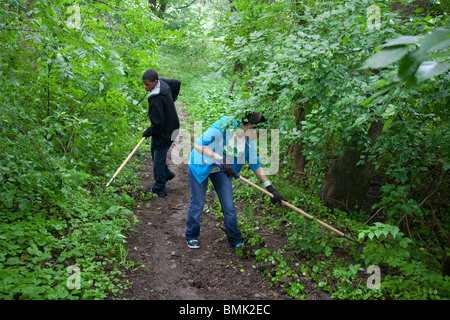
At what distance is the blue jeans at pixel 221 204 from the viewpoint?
13.5 feet

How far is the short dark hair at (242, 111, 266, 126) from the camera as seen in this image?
374cm

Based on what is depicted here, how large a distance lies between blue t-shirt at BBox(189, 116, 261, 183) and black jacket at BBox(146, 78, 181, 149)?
5.91 ft

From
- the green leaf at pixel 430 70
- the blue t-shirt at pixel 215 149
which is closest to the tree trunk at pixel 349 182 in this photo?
the blue t-shirt at pixel 215 149

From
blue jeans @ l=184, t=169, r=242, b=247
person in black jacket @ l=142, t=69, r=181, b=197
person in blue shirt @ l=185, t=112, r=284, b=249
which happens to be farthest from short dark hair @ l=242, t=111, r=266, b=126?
person in black jacket @ l=142, t=69, r=181, b=197

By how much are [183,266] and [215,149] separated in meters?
1.60

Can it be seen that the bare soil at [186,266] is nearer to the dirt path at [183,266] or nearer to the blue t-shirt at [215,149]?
the dirt path at [183,266]

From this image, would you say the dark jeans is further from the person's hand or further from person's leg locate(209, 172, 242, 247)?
the person's hand

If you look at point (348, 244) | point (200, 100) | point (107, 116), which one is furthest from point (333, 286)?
point (200, 100)

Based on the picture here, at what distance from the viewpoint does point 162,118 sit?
18.6ft

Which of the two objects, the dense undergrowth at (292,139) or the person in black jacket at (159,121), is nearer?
the dense undergrowth at (292,139)

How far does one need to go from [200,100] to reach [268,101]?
364 inches

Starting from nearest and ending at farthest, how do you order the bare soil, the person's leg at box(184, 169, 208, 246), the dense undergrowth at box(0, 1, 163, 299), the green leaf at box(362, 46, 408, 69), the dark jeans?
the green leaf at box(362, 46, 408, 69) < the dense undergrowth at box(0, 1, 163, 299) < the bare soil < the person's leg at box(184, 169, 208, 246) < the dark jeans

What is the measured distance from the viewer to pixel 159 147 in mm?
5887

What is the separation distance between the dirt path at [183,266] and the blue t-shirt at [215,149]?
3.50ft
